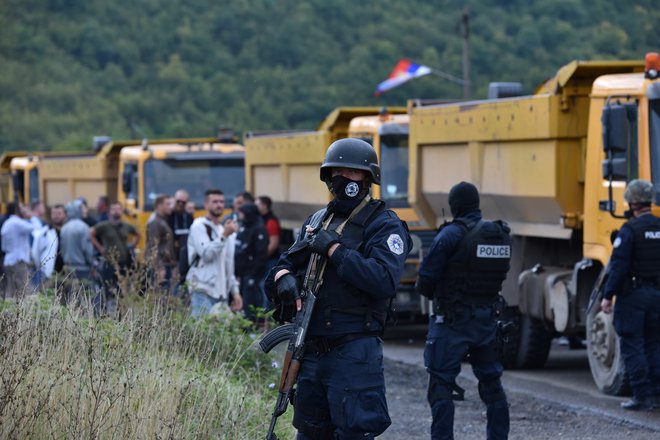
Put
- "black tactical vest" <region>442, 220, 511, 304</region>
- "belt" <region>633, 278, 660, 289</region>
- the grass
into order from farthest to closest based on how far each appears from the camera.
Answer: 1. "belt" <region>633, 278, 660, 289</region>
2. "black tactical vest" <region>442, 220, 511, 304</region>
3. the grass

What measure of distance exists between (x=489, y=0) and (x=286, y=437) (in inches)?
2581

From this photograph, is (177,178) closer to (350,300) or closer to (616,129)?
(616,129)

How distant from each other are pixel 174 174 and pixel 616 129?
11.8m

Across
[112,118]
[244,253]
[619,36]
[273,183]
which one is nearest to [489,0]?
[619,36]

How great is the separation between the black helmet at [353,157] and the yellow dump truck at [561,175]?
15.4 feet

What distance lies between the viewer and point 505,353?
513 inches

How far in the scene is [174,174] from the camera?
69.3 feet

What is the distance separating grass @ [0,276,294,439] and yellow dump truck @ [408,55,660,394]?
3.72 metres

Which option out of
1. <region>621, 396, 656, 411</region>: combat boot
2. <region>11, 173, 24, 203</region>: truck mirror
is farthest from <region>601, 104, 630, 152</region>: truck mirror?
<region>11, 173, 24, 203</region>: truck mirror

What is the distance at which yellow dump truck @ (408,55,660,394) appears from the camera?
1048 cm

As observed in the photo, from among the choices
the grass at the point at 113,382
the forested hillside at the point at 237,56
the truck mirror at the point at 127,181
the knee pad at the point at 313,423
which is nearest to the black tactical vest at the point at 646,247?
the grass at the point at 113,382

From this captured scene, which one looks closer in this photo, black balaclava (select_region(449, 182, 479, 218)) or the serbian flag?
black balaclava (select_region(449, 182, 479, 218))

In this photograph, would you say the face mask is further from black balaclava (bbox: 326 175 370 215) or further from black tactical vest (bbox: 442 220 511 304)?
black tactical vest (bbox: 442 220 511 304)

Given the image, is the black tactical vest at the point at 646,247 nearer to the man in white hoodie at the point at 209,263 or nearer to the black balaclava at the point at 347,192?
the man in white hoodie at the point at 209,263
